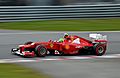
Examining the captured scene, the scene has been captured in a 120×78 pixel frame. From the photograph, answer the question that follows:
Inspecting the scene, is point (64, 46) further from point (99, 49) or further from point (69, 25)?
point (69, 25)

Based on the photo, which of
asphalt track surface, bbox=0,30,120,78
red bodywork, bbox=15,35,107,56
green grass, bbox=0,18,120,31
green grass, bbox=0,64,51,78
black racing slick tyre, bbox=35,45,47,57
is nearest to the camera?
green grass, bbox=0,64,51,78

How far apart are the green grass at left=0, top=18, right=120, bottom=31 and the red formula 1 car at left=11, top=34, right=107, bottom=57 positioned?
5.39 metres

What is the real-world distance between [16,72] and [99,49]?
3158 millimetres

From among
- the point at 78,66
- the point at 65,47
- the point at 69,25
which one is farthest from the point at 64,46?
the point at 69,25

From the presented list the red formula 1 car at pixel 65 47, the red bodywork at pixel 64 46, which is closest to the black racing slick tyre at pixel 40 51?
the red formula 1 car at pixel 65 47

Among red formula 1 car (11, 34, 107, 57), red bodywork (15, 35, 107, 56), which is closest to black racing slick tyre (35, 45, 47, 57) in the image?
red formula 1 car (11, 34, 107, 57)

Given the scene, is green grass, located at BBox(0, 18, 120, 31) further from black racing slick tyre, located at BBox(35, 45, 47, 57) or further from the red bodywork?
black racing slick tyre, located at BBox(35, 45, 47, 57)

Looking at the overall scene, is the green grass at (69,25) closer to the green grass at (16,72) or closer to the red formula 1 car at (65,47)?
the red formula 1 car at (65,47)

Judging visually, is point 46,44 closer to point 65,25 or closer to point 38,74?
point 38,74

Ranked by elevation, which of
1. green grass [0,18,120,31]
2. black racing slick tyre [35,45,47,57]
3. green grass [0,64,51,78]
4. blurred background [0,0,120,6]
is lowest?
green grass [0,64,51,78]

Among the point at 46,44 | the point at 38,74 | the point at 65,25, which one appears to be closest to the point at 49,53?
the point at 46,44

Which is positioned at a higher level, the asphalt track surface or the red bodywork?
the red bodywork

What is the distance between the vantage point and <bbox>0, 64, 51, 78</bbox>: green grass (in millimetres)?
8522

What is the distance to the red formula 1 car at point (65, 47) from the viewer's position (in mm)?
10922
